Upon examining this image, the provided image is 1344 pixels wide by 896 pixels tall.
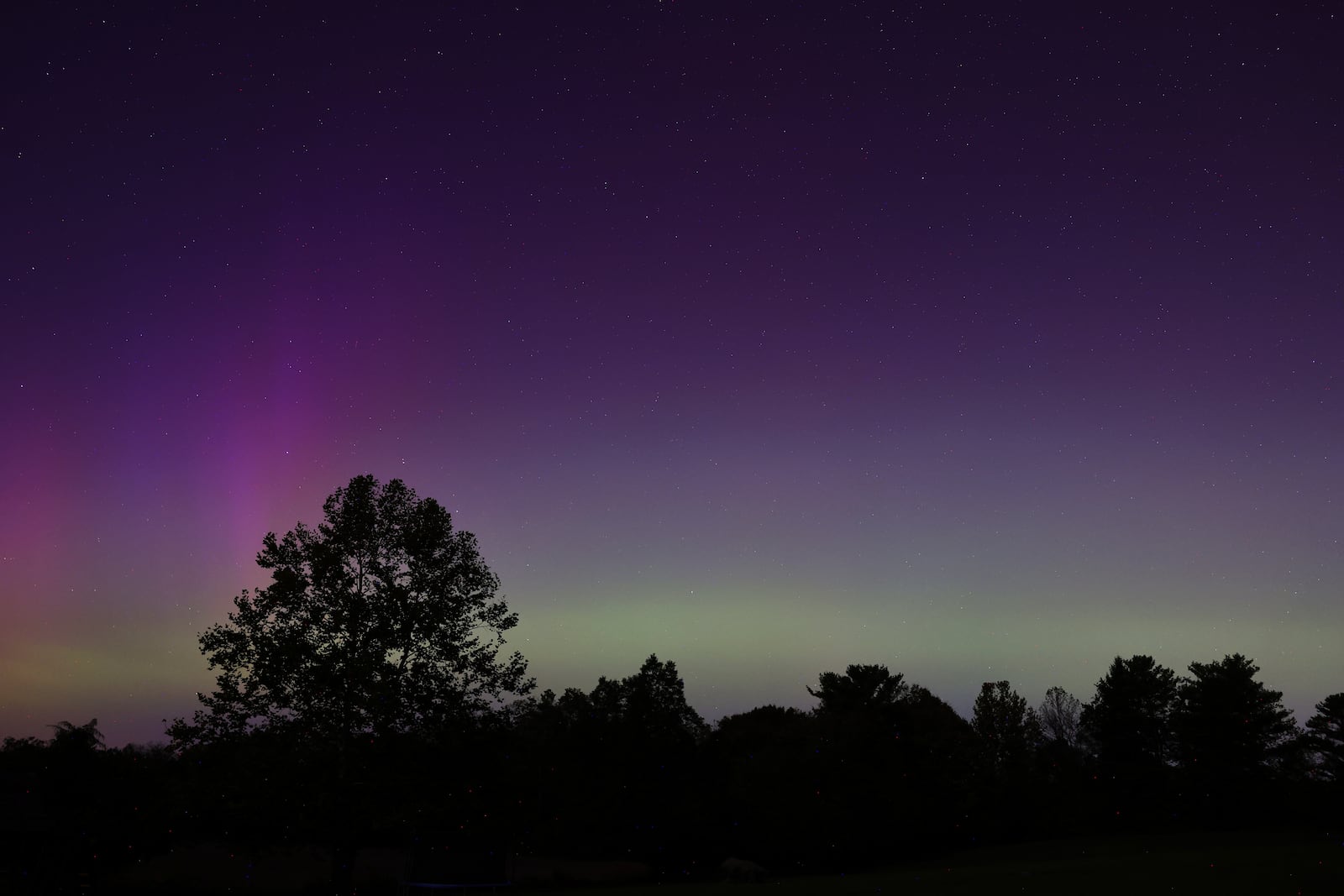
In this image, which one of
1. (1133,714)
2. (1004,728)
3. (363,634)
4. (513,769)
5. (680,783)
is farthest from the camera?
(1004,728)

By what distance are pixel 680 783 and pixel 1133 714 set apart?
114 ft

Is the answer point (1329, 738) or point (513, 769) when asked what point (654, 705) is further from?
point (1329, 738)

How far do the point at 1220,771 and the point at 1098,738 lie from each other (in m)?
8.54

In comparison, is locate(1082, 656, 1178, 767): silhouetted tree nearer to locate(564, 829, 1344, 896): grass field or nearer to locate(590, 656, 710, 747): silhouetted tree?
locate(564, 829, 1344, 896): grass field

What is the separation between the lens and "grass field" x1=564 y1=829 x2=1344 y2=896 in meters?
25.2

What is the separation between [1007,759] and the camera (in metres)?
62.5

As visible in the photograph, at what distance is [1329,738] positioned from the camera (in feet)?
176

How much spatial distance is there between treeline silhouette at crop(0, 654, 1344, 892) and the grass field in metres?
6.08

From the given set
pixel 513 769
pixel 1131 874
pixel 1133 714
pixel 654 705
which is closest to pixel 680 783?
pixel 654 705

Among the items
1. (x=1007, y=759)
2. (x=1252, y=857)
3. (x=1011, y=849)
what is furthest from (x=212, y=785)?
(x=1007, y=759)

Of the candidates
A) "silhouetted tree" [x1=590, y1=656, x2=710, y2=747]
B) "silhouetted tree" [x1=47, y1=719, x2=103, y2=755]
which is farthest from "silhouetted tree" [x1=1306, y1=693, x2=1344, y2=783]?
"silhouetted tree" [x1=47, y1=719, x2=103, y2=755]

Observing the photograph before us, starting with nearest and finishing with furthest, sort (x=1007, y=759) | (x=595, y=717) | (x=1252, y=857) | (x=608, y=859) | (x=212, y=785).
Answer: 1. (x=212, y=785)
2. (x=1252, y=857)
3. (x=608, y=859)
4. (x=595, y=717)
5. (x=1007, y=759)

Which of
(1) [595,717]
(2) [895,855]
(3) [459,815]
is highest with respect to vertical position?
(1) [595,717]

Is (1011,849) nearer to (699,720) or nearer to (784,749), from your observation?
(784,749)
